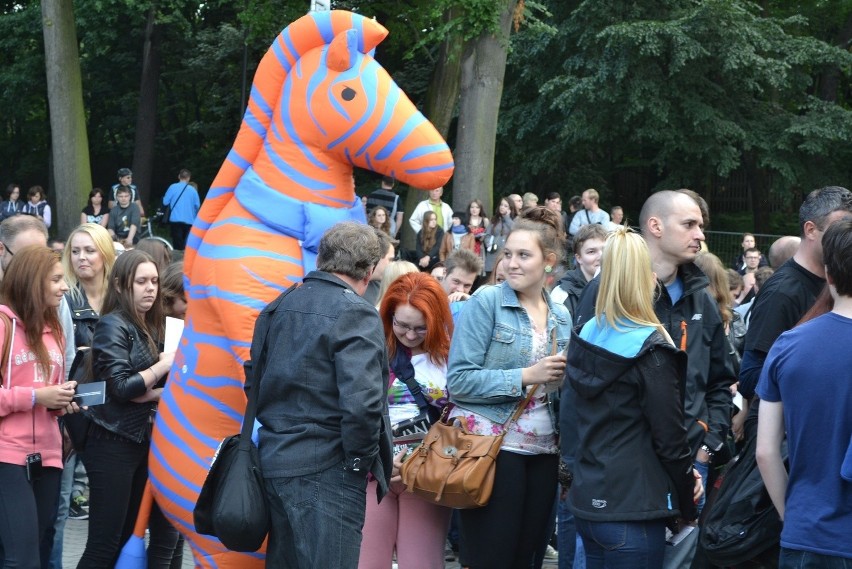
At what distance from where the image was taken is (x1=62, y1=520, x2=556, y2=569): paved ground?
6.72 meters

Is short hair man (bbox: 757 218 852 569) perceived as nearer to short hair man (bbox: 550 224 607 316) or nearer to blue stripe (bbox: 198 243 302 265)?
blue stripe (bbox: 198 243 302 265)

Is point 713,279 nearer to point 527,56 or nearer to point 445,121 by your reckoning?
point 445,121

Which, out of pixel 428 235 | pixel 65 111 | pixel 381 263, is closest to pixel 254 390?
pixel 381 263

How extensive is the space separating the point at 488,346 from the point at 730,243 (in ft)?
55.5

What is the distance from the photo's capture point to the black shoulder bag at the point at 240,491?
3.91 metres

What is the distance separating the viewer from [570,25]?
24.0 meters

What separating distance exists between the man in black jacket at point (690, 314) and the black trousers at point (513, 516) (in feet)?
1.85

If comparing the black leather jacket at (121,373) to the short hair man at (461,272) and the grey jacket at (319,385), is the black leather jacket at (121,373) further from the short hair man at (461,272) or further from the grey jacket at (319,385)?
the short hair man at (461,272)

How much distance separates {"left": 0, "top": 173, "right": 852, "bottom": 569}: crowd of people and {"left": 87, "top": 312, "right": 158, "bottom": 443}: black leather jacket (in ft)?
0.04

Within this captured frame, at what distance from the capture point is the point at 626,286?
4168mm

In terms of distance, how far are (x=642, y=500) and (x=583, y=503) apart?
0.70 feet

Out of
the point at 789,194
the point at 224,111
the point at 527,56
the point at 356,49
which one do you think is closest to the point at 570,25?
the point at 527,56

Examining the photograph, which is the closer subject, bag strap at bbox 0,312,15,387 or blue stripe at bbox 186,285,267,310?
blue stripe at bbox 186,285,267,310

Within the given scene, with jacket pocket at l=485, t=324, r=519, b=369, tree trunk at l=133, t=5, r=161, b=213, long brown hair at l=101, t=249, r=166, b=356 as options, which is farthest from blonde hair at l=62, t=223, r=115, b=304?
tree trunk at l=133, t=5, r=161, b=213
